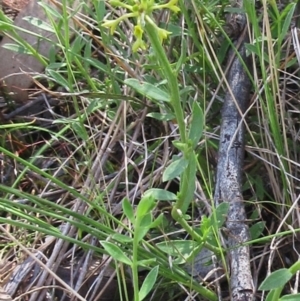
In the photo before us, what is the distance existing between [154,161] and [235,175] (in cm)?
18

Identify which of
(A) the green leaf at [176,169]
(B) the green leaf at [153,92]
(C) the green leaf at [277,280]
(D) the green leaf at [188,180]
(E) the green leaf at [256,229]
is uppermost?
(B) the green leaf at [153,92]

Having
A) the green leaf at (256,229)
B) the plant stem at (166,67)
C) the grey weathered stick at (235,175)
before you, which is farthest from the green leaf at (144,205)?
the green leaf at (256,229)

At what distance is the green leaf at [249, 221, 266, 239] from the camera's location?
1044 mm

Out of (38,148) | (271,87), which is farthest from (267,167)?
(38,148)

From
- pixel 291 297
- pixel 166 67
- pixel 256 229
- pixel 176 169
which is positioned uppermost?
pixel 166 67

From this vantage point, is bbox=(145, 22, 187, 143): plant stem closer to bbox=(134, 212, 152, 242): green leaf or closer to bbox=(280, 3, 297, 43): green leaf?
bbox=(134, 212, 152, 242): green leaf

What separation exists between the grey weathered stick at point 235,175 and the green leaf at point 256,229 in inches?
1.9

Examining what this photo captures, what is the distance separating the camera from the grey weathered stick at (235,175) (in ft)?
3.03

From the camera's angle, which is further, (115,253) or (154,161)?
(154,161)

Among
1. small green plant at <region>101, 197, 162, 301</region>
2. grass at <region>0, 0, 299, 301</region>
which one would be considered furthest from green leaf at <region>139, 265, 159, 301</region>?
grass at <region>0, 0, 299, 301</region>

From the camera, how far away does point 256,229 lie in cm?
105

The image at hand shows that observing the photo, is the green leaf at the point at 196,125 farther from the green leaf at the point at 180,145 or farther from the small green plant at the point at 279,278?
Result: the small green plant at the point at 279,278

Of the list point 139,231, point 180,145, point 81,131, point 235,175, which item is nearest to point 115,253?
point 139,231

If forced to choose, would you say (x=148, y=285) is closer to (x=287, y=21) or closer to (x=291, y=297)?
(x=291, y=297)
